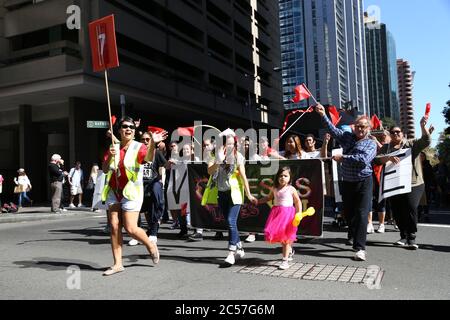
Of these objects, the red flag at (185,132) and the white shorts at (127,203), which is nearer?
the white shorts at (127,203)

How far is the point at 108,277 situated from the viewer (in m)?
4.89

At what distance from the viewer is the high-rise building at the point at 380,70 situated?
156m

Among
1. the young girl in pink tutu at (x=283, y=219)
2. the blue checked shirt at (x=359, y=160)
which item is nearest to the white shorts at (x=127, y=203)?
the young girl in pink tutu at (x=283, y=219)

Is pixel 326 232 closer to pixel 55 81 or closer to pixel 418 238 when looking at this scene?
pixel 418 238

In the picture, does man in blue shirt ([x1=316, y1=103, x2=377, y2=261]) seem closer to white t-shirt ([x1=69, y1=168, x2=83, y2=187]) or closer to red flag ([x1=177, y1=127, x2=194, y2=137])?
red flag ([x1=177, y1=127, x2=194, y2=137])

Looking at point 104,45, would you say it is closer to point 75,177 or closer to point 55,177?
point 55,177

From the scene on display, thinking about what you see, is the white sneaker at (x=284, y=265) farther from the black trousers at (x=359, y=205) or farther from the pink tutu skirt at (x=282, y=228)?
the black trousers at (x=359, y=205)

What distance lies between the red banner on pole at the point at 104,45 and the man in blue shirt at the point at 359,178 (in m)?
3.33

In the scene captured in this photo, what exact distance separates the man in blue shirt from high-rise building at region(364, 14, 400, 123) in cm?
15748

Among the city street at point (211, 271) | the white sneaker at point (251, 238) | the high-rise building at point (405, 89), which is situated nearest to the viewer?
the city street at point (211, 271)

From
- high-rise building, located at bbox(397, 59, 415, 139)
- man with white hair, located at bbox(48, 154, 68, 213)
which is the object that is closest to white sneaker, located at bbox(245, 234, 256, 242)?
man with white hair, located at bbox(48, 154, 68, 213)

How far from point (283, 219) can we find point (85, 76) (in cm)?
1672

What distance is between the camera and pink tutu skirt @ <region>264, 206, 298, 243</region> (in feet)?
17.6
